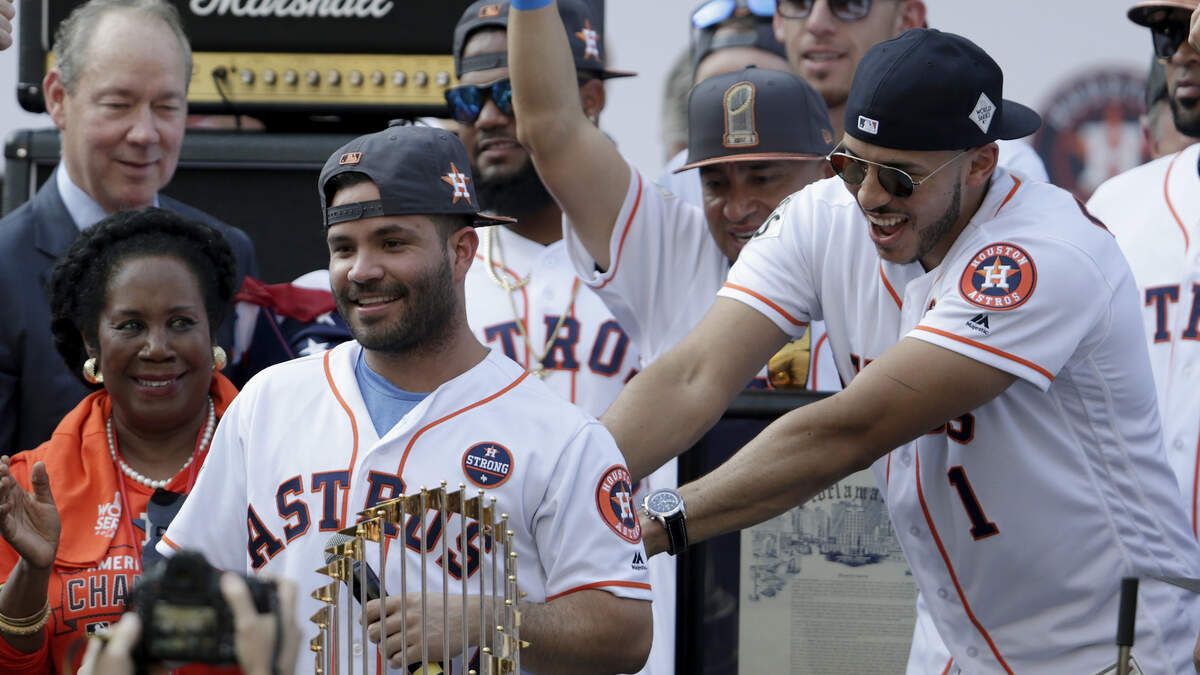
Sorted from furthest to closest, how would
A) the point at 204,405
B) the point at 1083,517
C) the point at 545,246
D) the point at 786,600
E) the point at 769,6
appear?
the point at 769,6
the point at 545,246
the point at 786,600
the point at 204,405
the point at 1083,517

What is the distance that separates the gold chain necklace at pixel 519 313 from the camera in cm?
383

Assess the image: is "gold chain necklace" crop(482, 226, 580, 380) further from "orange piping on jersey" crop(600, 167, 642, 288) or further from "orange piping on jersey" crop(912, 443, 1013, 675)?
"orange piping on jersey" crop(912, 443, 1013, 675)

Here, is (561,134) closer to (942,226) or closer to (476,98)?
(476,98)

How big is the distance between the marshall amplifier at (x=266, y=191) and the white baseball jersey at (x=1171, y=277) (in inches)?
89.8

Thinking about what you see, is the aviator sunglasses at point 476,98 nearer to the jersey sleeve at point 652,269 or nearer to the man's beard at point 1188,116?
the jersey sleeve at point 652,269

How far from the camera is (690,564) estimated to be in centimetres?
351

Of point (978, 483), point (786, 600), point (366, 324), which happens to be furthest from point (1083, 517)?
point (366, 324)

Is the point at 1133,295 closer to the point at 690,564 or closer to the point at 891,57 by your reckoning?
the point at 891,57

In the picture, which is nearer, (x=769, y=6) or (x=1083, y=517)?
(x=1083, y=517)

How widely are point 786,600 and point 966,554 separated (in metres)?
0.64

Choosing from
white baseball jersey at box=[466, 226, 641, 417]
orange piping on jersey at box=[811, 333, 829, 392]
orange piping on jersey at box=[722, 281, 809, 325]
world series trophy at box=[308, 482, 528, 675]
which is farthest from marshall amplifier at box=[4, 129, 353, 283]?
world series trophy at box=[308, 482, 528, 675]

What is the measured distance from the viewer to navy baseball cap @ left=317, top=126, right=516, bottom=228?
263 centimetres

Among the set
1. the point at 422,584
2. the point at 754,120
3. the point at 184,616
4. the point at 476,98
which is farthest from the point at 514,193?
the point at 184,616

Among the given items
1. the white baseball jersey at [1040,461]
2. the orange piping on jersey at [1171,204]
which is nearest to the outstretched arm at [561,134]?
the white baseball jersey at [1040,461]
